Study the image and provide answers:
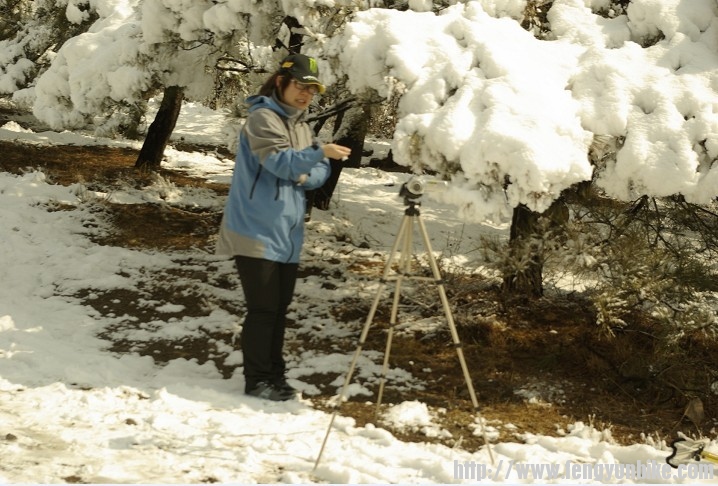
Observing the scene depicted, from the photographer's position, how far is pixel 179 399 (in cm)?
503

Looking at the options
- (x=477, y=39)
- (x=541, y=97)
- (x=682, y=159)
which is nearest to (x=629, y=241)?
(x=682, y=159)

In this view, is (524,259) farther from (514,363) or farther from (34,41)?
(34,41)

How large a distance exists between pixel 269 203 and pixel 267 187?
10 centimetres

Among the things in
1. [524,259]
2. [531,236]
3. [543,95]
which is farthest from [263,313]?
[543,95]

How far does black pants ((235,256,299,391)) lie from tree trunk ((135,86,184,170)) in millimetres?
6190

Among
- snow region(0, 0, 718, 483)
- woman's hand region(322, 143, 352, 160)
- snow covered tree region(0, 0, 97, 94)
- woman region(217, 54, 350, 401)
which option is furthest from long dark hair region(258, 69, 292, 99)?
snow covered tree region(0, 0, 97, 94)

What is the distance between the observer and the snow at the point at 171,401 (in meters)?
4.09

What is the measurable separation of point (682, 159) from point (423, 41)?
204cm

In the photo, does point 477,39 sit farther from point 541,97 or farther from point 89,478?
point 89,478

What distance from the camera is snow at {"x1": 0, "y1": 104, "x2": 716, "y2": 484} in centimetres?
409

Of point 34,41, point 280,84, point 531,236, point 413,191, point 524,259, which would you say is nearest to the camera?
point 413,191

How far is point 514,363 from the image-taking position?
6117 millimetres

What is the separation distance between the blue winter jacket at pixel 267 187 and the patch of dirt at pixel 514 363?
3.82 ft

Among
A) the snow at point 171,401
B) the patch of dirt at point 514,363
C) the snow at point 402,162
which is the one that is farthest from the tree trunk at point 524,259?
the snow at point 171,401
